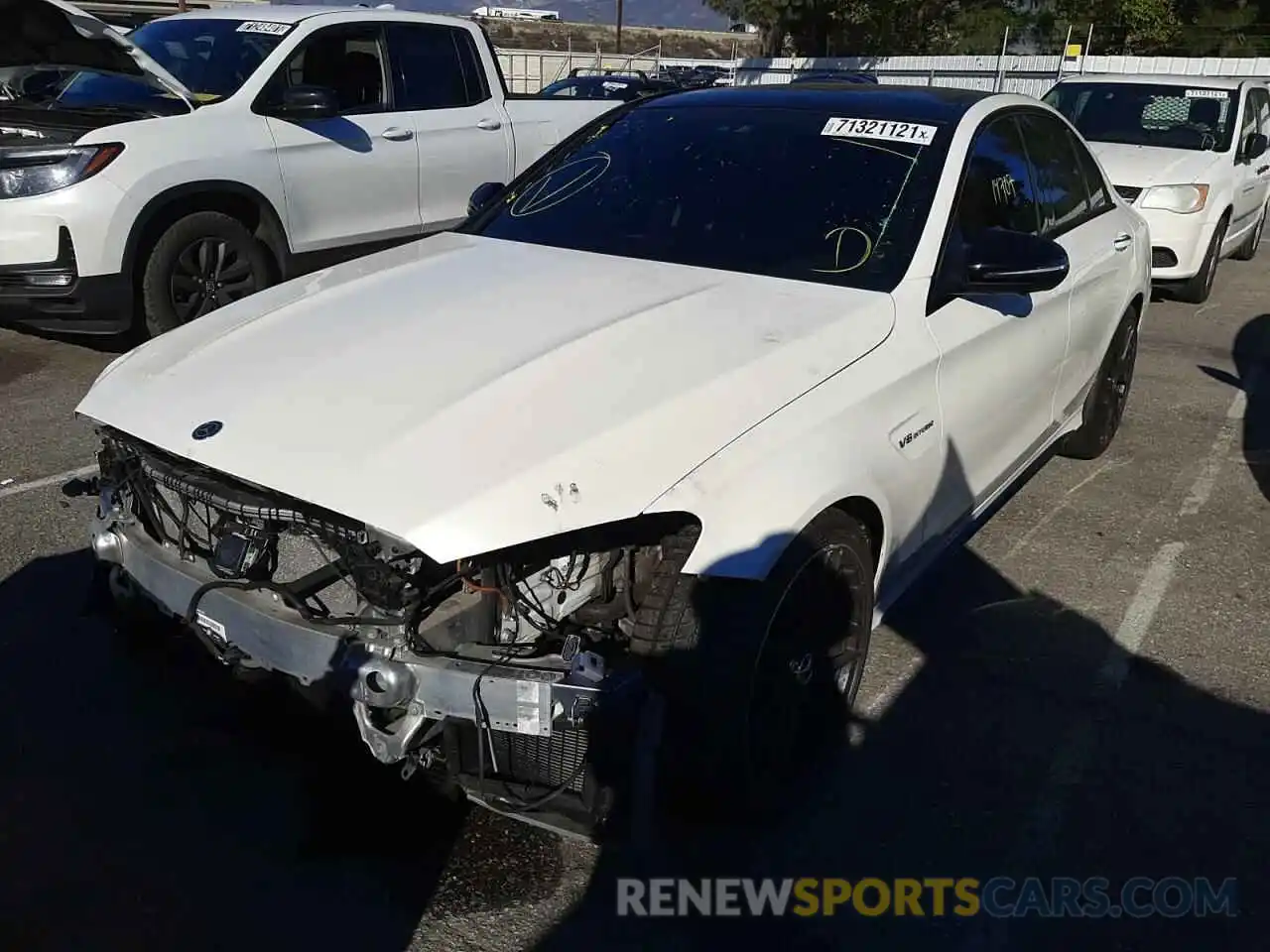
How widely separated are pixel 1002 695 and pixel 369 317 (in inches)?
87.3

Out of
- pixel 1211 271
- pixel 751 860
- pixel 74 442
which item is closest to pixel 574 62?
pixel 1211 271

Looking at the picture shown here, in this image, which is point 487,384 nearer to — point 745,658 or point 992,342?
point 745,658

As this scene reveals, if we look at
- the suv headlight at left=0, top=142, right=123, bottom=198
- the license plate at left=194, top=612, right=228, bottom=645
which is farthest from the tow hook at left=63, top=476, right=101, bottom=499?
the suv headlight at left=0, top=142, right=123, bottom=198

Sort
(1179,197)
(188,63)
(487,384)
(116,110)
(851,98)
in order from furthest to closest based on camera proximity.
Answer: (1179,197), (188,63), (116,110), (851,98), (487,384)

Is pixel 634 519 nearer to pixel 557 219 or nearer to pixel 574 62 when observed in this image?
pixel 557 219

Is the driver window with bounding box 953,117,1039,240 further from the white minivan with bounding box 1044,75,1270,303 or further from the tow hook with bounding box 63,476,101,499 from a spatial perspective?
the white minivan with bounding box 1044,75,1270,303

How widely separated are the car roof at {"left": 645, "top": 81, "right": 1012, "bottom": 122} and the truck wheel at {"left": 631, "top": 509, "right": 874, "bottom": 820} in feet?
5.43

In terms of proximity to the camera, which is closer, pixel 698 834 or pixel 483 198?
pixel 698 834

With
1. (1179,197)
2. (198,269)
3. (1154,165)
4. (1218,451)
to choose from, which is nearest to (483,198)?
(198,269)

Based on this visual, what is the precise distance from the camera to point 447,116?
7.51m

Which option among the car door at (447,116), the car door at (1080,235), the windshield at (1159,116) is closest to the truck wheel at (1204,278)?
the windshield at (1159,116)

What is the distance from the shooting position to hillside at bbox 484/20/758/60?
6631 cm

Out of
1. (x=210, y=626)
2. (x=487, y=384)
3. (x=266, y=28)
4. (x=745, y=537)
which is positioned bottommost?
(x=210, y=626)

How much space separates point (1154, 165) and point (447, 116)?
555cm
